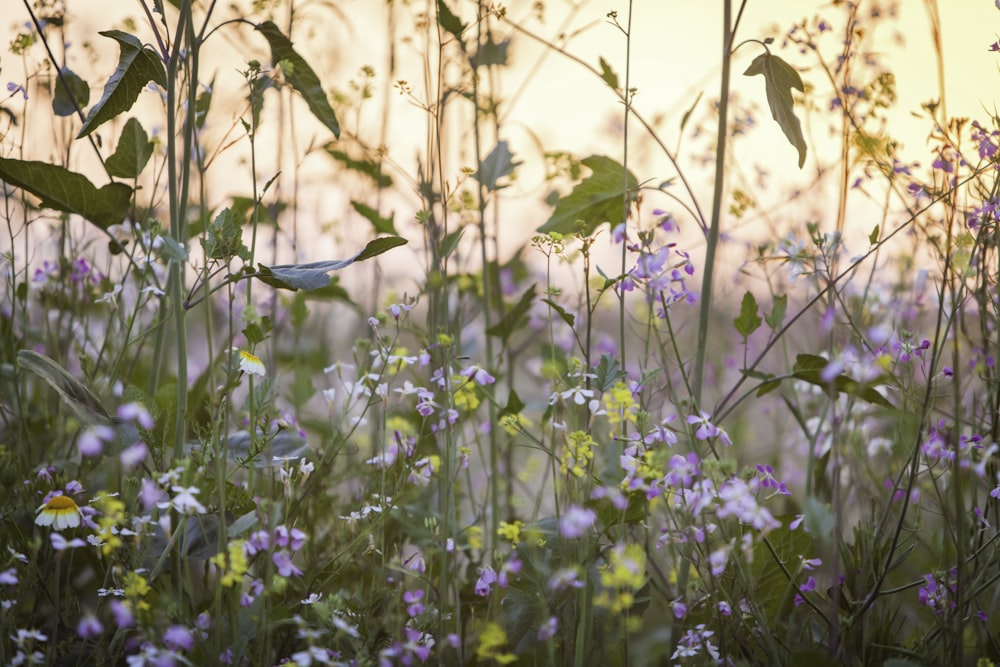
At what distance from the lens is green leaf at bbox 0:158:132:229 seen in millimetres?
1140

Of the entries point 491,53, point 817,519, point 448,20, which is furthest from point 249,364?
point 491,53

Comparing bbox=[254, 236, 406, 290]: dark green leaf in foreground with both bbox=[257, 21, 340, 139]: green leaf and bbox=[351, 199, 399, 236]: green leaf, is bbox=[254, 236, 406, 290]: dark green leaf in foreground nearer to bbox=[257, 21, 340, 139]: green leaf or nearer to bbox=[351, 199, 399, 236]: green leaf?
bbox=[257, 21, 340, 139]: green leaf

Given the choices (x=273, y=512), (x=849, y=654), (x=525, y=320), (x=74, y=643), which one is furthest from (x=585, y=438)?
(x=74, y=643)

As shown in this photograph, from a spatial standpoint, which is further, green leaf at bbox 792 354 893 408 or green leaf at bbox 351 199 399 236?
green leaf at bbox 351 199 399 236

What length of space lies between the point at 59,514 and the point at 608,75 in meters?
0.93

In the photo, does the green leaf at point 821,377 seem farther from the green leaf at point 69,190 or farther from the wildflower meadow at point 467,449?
the green leaf at point 69,190

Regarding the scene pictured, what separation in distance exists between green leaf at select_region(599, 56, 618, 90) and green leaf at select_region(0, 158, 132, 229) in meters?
0.71

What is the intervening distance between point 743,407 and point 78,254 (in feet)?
5.88

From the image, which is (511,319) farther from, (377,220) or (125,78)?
(125,78)

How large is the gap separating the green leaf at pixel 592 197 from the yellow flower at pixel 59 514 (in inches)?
28.4

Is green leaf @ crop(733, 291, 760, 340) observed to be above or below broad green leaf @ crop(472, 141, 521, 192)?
below

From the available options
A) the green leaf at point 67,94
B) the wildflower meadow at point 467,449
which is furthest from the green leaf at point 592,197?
the green leaf at point 67,94

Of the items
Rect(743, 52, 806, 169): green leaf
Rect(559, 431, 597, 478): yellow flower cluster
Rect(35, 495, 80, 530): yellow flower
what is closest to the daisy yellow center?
Rect(35, 495, 80, 530): yellow flower

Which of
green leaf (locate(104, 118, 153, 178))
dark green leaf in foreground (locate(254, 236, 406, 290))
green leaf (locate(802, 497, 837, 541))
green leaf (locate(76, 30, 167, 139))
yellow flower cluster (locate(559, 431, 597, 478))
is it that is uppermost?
green leaf (locate(76, 30, 167, 139))
